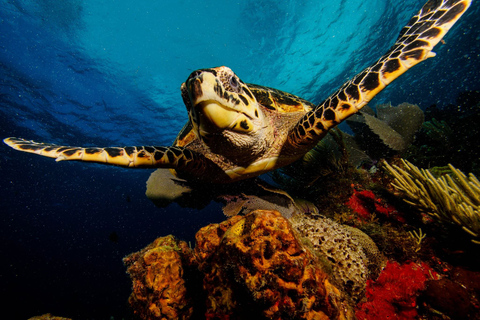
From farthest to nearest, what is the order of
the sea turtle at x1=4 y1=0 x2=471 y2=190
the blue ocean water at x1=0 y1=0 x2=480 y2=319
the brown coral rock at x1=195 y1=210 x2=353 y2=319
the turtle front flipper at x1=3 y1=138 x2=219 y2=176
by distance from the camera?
the blue ocean water at x1=0 y1=0 x2=480 y2=319
the turtle front flipper at x1=3 y1=138 x2=219 y2=176
the sea turtle at x1=4 y1=0 x2=471 y2=190
the brown coral rock at x1=195 y1=210 x2=353 y2=319

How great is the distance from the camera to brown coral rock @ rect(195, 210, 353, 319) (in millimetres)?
1106

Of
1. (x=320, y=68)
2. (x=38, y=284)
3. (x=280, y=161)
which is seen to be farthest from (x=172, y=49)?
(x=38, y=284)

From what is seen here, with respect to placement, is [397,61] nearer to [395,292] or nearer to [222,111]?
[222,111]

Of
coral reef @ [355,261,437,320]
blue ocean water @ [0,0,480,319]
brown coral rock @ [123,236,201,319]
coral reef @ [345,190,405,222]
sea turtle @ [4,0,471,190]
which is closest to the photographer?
sea turtle @ [4,0,471,190]

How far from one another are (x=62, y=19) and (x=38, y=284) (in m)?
24.7

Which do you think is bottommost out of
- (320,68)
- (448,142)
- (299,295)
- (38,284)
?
(299,295)

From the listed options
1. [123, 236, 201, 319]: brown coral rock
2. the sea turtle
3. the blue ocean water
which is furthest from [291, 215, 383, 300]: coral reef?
the blue ocean water

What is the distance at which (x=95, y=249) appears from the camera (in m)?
30.1

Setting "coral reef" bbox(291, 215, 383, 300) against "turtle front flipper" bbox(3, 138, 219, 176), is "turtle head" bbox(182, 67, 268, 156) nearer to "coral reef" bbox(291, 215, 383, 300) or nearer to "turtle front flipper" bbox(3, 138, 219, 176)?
"turtle front flipper" bbox(3, 138, 219, 176)

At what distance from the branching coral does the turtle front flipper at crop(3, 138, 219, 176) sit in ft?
9.10

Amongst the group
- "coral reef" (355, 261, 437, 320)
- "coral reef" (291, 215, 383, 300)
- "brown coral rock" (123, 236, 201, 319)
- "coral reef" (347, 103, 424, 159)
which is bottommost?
"coral reef" (355, 261, 437, 320)

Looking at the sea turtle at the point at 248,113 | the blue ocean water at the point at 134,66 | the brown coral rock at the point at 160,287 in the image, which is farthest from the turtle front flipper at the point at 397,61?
the blue ocean water at the point at 134,66

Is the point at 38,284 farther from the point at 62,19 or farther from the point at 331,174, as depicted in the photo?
the point at 331,174

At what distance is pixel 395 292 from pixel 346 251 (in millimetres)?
634
